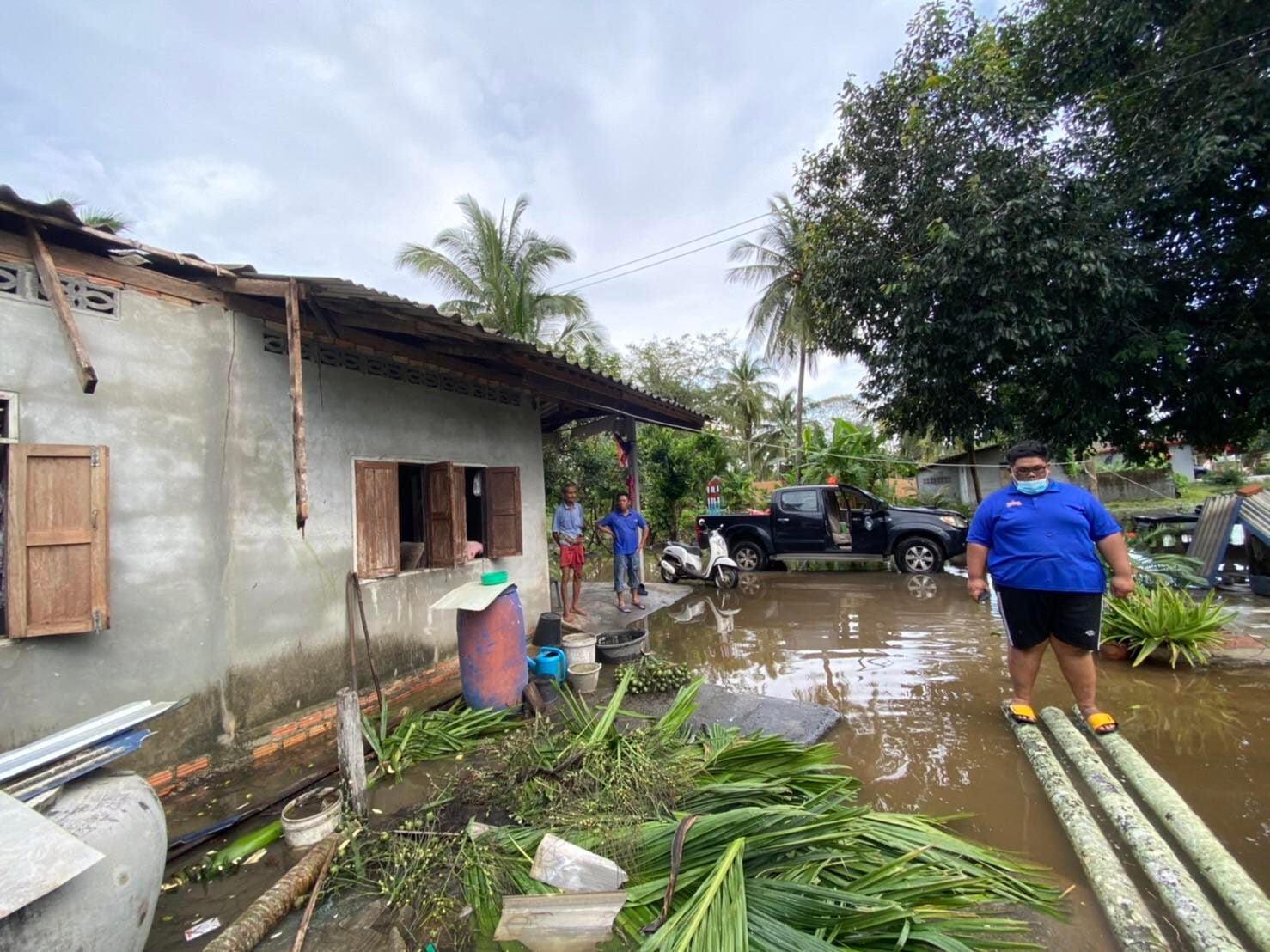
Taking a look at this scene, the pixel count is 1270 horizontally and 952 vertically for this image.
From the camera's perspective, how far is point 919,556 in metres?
9.87

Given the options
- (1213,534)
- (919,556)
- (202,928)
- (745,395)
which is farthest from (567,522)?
(745,395)

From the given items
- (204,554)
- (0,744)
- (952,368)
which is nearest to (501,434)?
(204,554)

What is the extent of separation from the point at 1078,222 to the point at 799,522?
5876 millimetres

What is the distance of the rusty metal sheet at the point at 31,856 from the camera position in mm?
1405

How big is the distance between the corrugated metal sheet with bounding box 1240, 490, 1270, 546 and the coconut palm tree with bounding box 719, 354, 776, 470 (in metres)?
16.7

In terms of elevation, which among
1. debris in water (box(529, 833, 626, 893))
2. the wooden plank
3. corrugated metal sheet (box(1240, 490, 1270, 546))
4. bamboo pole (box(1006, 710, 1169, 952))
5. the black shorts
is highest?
the wooden plank

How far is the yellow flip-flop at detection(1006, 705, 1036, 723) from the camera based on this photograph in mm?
3650

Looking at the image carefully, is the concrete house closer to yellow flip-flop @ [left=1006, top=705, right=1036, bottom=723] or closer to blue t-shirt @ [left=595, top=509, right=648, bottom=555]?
blue t-shirt @ [left=595, top=509, right=648, bottom=555]

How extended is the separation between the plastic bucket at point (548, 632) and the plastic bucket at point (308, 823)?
269 cm

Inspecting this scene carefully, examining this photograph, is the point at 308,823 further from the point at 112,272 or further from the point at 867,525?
the point at 867,525

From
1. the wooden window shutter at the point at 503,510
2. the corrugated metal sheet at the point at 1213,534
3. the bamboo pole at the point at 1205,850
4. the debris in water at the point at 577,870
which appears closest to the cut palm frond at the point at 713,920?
the debris in water at the point at 577,870

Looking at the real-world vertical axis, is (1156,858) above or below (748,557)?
below

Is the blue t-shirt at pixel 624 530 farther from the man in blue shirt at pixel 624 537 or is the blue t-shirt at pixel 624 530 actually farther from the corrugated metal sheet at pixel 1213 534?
the corrugated metal sheet at pixel 1213 534

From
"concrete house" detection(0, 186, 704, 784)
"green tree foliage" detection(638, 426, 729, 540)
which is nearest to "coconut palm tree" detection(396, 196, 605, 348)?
"green tree foliage" detection(638, 426, 729, 540)
